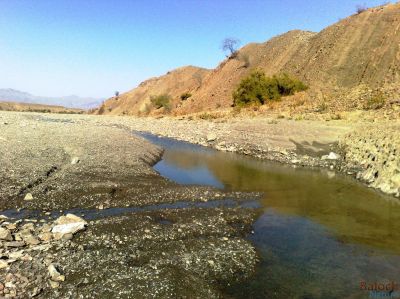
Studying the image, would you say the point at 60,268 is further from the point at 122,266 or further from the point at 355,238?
the point at 355,238

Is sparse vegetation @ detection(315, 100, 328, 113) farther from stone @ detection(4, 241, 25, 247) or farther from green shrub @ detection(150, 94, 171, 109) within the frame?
green shrub @ detection(150, 94, 171, 109)

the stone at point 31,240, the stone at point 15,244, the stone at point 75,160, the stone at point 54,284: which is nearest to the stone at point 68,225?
the stone at point 31,240

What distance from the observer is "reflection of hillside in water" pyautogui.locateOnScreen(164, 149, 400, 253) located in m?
12.2

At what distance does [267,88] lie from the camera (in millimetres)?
52062

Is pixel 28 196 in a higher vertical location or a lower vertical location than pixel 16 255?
higher

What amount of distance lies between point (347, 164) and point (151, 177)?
41.5 ft

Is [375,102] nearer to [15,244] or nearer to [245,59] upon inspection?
[15,244]

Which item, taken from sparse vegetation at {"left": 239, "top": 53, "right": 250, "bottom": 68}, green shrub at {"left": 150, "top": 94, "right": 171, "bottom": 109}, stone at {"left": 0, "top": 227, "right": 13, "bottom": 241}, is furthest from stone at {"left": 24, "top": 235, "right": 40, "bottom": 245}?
green shrub at {"left": 150, "top": 94, "right": 171, "bottom": 109}

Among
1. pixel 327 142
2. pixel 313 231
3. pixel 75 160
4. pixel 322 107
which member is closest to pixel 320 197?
pixel 313 231

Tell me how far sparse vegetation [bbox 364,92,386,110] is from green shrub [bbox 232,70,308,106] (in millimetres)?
16692

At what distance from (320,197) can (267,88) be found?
124 ft

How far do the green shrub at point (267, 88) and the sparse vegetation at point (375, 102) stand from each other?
16.7 meters

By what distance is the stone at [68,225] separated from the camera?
1009 centimetres

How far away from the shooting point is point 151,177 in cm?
1759
